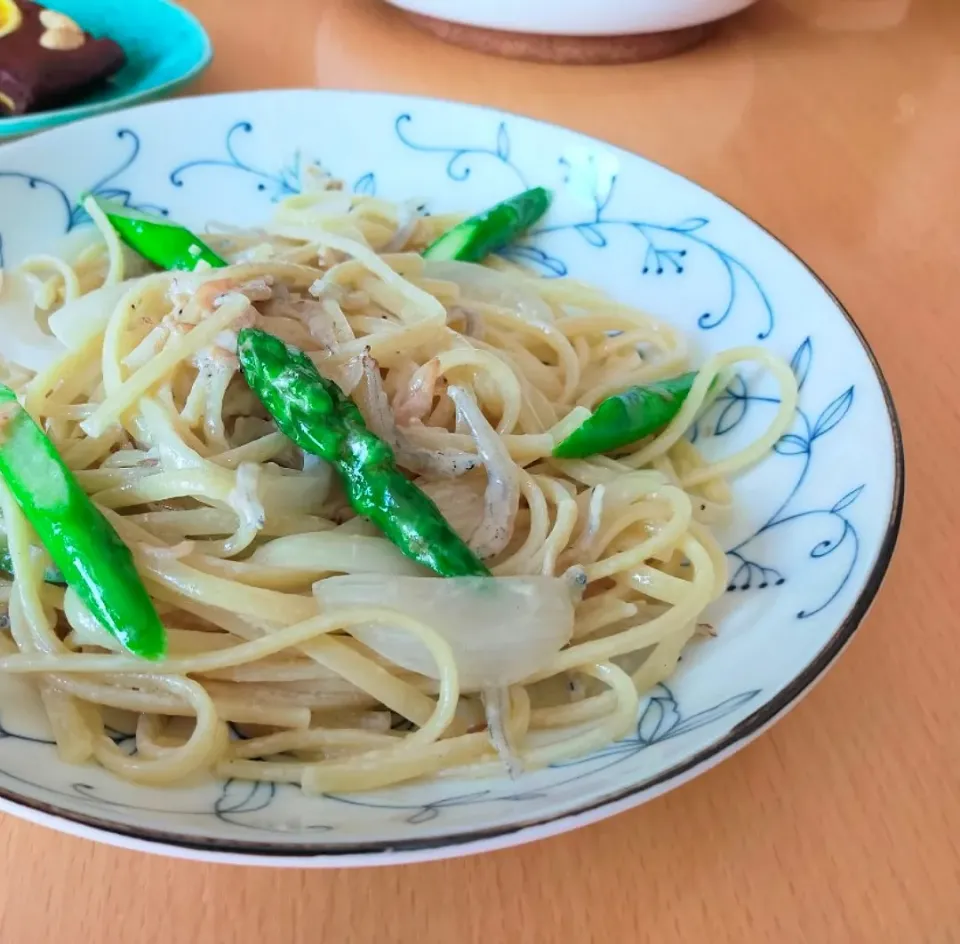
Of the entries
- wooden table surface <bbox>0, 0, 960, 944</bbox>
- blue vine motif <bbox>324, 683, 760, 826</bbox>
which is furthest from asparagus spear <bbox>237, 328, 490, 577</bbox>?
wooden table surface <bbox>0, 0, 960, 944</bbox>

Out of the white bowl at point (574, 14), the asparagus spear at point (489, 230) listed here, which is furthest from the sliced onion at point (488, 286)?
the white bowl at point (574, 14)

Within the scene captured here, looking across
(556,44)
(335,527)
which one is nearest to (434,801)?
(335,527)

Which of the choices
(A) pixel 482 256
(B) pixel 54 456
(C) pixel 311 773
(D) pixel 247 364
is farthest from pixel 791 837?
(A) pixel 482 256

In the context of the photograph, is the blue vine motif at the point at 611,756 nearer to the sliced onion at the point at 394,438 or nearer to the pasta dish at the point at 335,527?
the pasta dish at the point at 335,527

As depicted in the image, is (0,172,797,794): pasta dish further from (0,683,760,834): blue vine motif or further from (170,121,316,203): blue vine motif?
A: (170,121,316,203): blue vine motif

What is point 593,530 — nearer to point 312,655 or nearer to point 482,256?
point 312,655

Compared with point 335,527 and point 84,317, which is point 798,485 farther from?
point 84,317
